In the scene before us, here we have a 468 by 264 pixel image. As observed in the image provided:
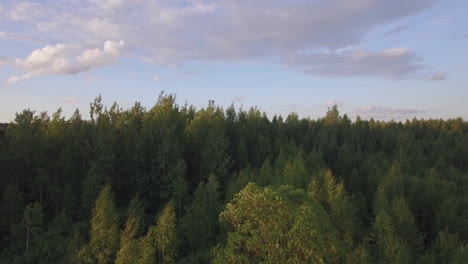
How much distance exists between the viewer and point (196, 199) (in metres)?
42.5

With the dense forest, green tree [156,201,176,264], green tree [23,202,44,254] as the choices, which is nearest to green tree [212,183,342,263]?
the dense forest

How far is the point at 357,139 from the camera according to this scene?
10131 cm

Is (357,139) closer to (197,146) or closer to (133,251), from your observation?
(197,146)

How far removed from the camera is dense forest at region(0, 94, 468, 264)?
1069 inches

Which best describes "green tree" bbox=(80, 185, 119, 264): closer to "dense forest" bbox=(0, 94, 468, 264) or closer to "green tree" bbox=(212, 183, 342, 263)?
"dense forest" bbox=(0, 94, 468, 264)

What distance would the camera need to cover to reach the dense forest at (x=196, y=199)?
27.1 m

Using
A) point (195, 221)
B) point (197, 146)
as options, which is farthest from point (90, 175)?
point (197, 146)

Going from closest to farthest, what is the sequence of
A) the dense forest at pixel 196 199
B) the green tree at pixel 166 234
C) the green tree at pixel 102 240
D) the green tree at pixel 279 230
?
the green tree at pixel 279 230, the dense forest at pixel 196 199, the green tree at pixel 166 234, the green tree at pixel 102 240

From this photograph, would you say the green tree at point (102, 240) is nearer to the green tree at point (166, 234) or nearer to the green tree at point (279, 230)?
the green tree at point (166, 234)

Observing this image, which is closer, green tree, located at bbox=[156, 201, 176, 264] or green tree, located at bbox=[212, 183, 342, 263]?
green tree, located at bbox=[212, 183, 342, 263]

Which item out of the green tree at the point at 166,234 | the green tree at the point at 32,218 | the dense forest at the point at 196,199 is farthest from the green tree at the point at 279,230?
the green tree at the point at 32,218

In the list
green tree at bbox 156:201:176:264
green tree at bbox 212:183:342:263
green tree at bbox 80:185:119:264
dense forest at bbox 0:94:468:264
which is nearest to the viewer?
green tree at bbox 212:183:342:263

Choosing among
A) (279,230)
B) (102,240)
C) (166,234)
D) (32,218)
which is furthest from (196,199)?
(279,230)

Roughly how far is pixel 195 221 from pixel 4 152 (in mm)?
25258
